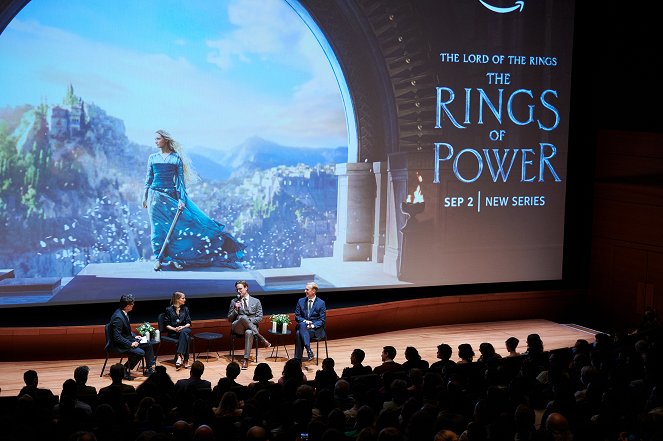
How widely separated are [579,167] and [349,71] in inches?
153

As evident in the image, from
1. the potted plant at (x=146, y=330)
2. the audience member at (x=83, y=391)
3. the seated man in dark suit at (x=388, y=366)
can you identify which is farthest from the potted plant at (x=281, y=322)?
the audience member at (x=83, y=391)

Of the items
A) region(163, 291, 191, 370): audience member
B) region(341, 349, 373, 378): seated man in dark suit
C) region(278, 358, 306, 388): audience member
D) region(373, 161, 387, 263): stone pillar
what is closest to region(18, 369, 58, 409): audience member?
region(278, 358, 306, 388): audience member

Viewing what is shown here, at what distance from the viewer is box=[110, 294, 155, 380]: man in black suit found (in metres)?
8.62

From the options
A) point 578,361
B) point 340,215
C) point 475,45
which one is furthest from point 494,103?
point 578,361

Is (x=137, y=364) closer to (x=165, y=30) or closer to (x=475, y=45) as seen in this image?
(x=165, y=30)

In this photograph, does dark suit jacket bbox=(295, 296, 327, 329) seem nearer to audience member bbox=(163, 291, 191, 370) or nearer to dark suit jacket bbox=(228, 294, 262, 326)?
dark suit jacket bbox=(228, 294, 262, 326)

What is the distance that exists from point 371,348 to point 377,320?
0.88 metres

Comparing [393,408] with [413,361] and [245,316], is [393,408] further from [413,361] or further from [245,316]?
[245,316]

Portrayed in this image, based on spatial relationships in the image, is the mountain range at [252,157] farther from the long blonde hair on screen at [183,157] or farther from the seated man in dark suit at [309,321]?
the seated man in dark suit at [309,321]

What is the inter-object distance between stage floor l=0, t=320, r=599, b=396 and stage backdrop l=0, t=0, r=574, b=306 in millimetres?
648

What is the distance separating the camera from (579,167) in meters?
12.6

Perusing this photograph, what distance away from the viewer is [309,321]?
966cm

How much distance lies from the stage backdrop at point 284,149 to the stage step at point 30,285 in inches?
0.8

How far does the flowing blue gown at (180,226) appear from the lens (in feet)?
32.1
